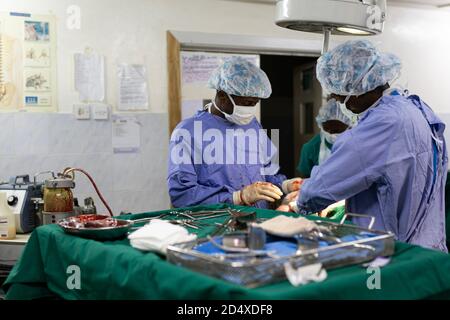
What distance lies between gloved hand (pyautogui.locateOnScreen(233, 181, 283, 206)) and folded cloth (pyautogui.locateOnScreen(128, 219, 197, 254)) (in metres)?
0.82

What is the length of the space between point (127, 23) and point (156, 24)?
0.22 meters

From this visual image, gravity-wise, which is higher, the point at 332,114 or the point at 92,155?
the point at 332,114

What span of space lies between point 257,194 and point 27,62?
211cm

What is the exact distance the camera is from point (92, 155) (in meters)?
3.61

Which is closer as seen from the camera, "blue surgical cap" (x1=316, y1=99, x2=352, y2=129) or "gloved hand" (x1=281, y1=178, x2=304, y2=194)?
"gloved hand" (x1=281, y1=178, x2=304, y2=194)

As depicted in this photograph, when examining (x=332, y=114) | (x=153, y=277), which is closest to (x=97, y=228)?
(x=153, y=277)

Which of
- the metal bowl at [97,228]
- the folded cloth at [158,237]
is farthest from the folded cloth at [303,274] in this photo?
the metal bowl at [97,228]

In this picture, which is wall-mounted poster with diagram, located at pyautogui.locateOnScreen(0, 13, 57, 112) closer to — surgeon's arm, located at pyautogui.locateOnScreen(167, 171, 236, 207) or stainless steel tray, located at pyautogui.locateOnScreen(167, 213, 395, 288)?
surgeon's arm, located at pyautogui.locateOnScreen(167, 171, 236, 207)

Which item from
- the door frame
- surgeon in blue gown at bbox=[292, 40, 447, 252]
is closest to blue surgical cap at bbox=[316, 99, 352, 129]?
the door frame

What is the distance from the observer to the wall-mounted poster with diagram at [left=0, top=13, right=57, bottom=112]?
3346mm

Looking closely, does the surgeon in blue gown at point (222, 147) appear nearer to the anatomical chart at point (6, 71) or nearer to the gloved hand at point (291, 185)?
the gloved hand at point (291, 185)

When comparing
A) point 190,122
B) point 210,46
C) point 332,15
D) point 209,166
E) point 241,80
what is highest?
point 210,46

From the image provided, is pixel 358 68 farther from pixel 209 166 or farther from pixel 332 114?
pixel 332 114
